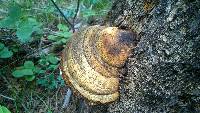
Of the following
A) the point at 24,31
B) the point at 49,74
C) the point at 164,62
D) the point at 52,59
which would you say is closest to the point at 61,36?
the point at 52,59

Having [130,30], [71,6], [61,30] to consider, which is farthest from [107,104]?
[71,6]

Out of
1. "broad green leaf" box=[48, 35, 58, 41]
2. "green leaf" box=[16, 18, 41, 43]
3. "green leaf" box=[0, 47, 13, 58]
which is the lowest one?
"green leaf" box=[0, 47, 13, 58]

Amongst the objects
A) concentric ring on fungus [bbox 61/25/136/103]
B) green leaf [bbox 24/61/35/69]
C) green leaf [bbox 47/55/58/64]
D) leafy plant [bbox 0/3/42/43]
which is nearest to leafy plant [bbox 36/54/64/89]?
green leaf [bbox 47/55/58/64]

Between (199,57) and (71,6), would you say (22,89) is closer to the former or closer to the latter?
(71,6)

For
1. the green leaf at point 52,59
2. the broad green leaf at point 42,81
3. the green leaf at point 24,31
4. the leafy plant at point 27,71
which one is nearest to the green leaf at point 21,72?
the leafy plant at point 27,71

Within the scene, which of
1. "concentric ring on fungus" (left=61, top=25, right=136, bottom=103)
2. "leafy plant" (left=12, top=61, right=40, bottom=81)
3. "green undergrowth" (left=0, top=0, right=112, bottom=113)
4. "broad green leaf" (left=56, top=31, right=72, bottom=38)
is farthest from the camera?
"broad green leaf" (left=56, top=31, right=72, bottom=38)

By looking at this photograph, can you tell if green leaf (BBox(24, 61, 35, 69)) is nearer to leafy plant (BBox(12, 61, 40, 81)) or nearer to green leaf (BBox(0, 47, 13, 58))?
leafy plant (BBox(12, 61, 40, 81))

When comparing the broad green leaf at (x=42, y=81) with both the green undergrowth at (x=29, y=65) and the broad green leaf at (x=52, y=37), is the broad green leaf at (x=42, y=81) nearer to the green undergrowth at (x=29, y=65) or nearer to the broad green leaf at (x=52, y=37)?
the green undergrowth at (x=29, y=65)

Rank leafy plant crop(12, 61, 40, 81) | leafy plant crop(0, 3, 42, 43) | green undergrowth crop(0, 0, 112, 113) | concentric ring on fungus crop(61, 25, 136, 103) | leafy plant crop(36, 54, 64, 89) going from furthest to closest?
leafy plant crop(36, 54, 64, 89) < leafy plant crop(12, 61, 40, 81) < green undergrowth crop(0, 0, 112, 113) < leafy plant crop(0, 3, 42, 43) < concentric ring on fungus crop(61, 25, 136, 103)
